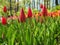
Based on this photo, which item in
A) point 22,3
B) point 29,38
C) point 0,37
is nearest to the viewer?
point 29,38

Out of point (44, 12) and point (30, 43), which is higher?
point (44, 12)

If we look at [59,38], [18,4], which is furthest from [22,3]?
[59,38]

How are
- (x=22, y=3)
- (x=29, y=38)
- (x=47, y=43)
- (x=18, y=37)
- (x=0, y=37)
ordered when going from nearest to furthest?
(x=47, y=43) → (x=29, y=38) → (x=18, y=37) → (x=0, y=37) → (x=22, y=3)

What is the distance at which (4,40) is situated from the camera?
299 centimetres

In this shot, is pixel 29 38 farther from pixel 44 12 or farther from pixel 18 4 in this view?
pixel 18 4

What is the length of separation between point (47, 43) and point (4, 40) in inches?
36.4

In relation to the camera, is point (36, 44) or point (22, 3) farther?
point (22, 3)

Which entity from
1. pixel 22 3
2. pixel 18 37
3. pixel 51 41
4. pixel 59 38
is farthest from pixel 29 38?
pixel 22 3

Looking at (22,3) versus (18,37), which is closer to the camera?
(18,37)

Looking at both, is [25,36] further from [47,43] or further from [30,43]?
[47,43]

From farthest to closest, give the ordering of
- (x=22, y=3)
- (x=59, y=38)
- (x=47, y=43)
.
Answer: (x=22, y=3)
(x=59, y=38)
(x=47, y=43)

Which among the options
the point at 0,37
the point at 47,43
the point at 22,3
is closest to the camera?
the point at 47,43

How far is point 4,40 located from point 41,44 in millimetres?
690

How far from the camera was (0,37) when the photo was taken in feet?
10.4
